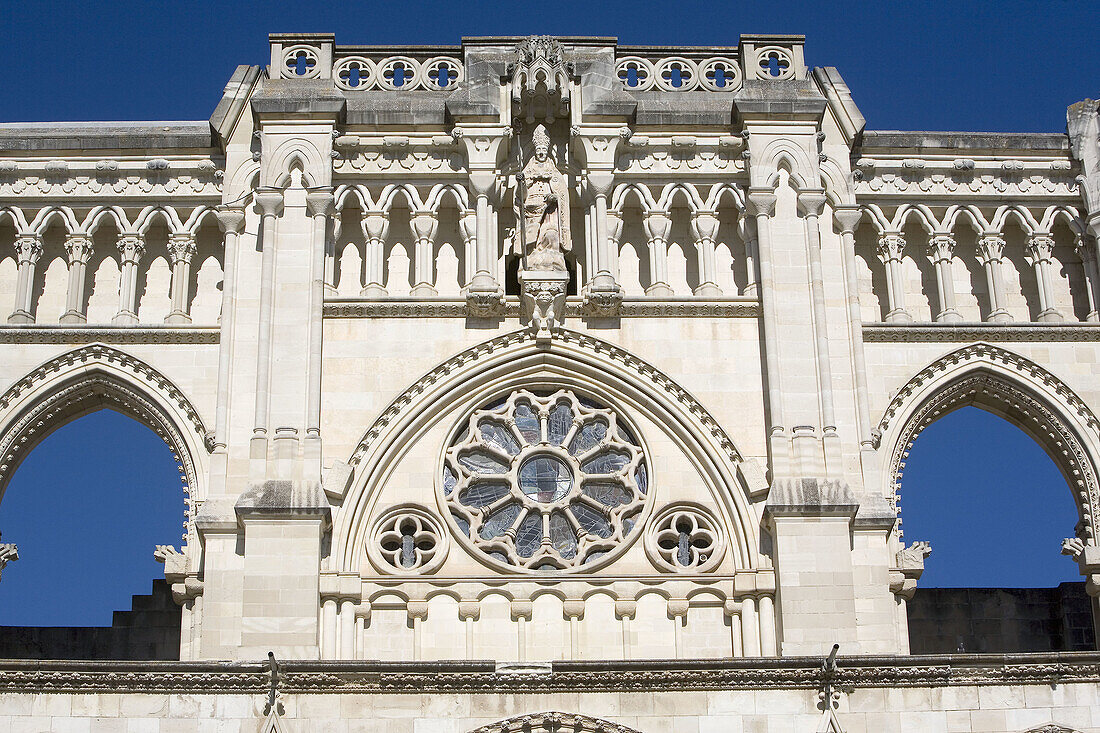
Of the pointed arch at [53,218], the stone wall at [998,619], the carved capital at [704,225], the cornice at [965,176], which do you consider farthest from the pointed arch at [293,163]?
the stone wall at [998,619]

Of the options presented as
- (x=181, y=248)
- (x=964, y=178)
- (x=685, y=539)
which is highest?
(x=964, y=178)

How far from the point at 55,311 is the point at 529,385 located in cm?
640

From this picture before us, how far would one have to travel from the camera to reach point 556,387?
24.1 metres

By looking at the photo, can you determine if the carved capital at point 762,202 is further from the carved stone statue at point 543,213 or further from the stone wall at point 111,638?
the stone wall at point 111,638

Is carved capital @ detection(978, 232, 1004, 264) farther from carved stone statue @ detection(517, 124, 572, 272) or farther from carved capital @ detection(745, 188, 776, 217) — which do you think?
carved stone statue @ detection(517, 124, 572, 272)

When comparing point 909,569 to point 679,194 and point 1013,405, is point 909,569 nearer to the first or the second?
point 1013,405

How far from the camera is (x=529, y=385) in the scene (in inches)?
949

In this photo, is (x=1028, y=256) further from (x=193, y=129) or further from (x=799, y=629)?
(x=193, y=129)

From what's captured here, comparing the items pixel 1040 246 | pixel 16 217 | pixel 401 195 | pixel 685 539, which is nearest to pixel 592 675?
pixel 685 539

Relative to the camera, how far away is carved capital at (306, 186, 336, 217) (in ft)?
79.3

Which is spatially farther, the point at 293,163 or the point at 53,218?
the point at 53,218

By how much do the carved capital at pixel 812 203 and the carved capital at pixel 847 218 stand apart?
0.56 m

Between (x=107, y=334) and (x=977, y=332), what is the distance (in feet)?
36.9

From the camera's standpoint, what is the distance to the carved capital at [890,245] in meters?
25.3
